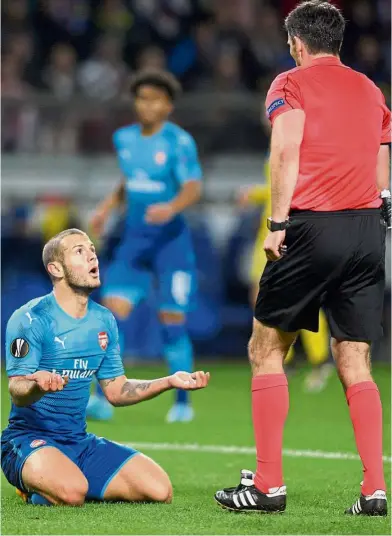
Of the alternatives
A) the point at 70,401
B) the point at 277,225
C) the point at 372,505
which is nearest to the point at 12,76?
the point at 70,401

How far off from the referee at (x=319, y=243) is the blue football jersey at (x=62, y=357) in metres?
0.76

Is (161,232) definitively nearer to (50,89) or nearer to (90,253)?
(90,253)

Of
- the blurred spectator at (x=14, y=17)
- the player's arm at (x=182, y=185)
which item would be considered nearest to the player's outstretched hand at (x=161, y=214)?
the player's arm at (x=182, y=185)

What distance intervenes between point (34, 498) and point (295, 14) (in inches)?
95.0

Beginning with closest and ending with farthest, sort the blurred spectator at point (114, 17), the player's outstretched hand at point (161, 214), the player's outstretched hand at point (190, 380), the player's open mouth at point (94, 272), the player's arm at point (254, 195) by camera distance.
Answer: the player's outstretched hand at point (190, 380), the player's open mouth at point (94, 272), the player's outstretched hand at point (161, 214), the player's arm at point (254, 195), the blurred spectator at point (114, 17)

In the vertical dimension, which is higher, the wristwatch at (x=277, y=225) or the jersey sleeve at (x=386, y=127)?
the jersey sleeve at (x=386, y=127)

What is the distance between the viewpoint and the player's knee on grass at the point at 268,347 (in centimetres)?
535

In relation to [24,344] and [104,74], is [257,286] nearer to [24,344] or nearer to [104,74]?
[24,344]

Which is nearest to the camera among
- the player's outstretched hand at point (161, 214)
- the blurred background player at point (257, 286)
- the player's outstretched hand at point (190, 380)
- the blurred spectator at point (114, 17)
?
the player's outstretched hand at point (190, 380)

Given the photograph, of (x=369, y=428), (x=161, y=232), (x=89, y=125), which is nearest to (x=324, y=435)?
(x=161, y=232)

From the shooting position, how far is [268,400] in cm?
534

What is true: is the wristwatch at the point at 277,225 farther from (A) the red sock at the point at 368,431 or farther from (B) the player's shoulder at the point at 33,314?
(B) the player's shoulder at the point at 33,314

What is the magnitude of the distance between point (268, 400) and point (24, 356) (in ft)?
3.50

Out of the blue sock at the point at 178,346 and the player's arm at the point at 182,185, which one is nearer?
the player's arm at the point at 182,185
